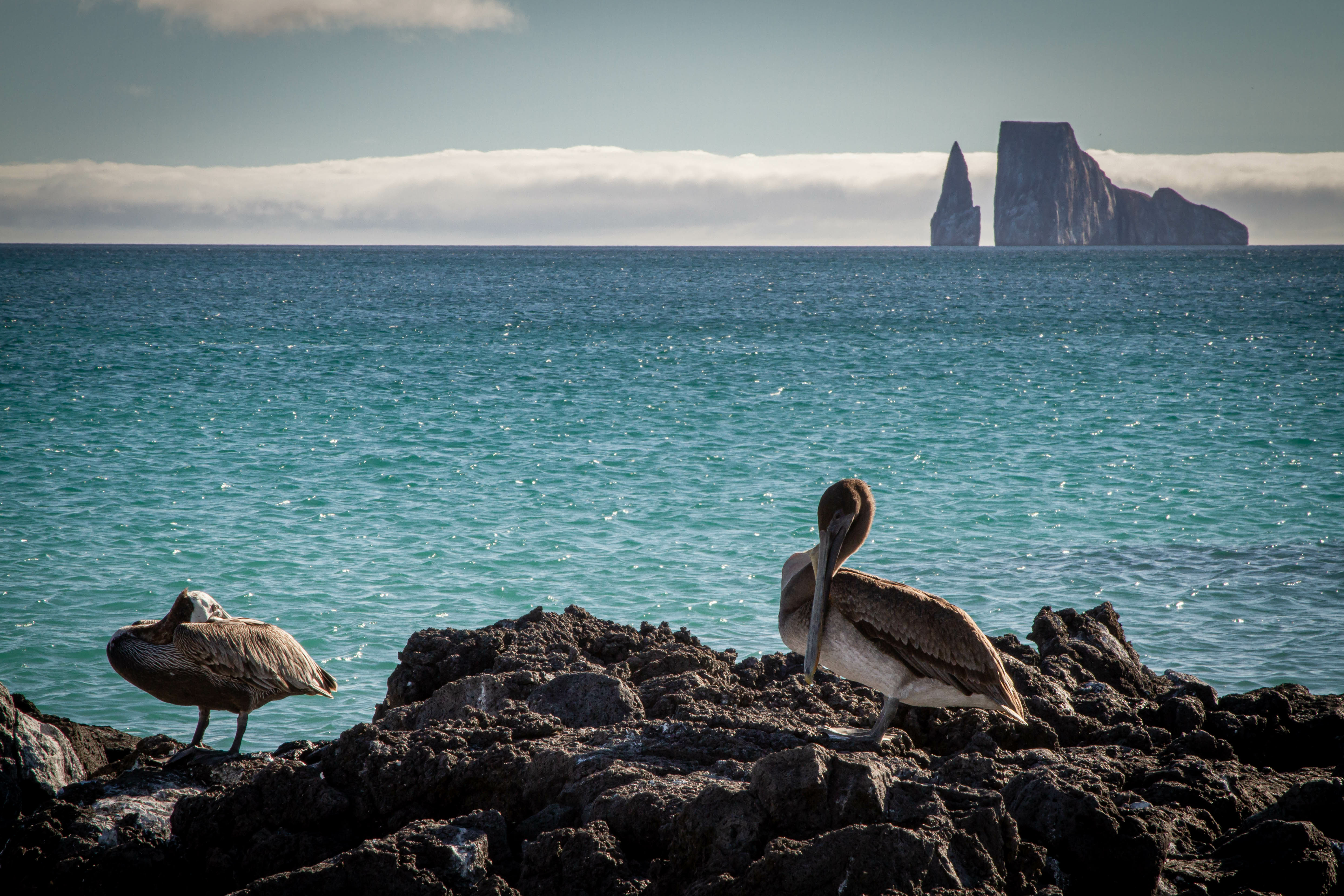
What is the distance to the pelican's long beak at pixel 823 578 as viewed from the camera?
439cm

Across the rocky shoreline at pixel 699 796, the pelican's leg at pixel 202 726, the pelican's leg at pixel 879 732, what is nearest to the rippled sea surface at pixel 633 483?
the pelican's leg at pixel 202 726

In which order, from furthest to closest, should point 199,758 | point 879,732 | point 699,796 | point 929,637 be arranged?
point 199,758 < point 879,732 < point 929,637 < point 699,796

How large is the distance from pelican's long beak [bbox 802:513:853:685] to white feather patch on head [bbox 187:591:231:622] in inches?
117

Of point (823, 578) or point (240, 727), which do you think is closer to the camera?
point (823, 578)

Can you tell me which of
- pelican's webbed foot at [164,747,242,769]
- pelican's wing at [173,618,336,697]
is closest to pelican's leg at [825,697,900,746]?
pelican's wing at [173,618,336,697]

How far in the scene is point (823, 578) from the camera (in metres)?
4.44

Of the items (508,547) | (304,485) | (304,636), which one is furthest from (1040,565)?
(304,485)

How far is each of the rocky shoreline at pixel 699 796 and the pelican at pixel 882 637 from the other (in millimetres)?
263

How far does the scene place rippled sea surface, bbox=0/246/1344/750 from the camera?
870cm

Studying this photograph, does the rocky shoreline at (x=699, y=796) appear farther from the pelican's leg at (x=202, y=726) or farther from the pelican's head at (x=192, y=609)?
the pelican's head at (x=192, y=609)

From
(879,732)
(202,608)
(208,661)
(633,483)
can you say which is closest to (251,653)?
→ (208,661)

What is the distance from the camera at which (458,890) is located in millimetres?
3322

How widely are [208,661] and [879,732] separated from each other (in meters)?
3.24

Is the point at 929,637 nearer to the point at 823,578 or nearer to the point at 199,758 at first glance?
the point at 823,578
